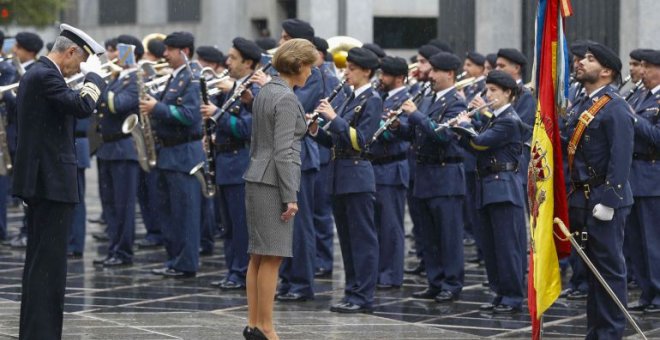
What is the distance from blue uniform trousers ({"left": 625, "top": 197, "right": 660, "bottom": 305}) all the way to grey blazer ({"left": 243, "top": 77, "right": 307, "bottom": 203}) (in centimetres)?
382

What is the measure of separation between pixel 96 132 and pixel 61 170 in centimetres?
653

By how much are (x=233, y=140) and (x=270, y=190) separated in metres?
3.64

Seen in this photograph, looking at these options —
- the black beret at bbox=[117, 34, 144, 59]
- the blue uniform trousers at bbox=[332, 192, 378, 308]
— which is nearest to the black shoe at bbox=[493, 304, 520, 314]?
the blue uniform trousers at bbox=[332, 192, 378, 308]

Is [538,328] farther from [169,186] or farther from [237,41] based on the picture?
[169,186]

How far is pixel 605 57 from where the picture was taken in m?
9.41

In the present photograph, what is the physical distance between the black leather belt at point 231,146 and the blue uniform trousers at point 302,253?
0.80m

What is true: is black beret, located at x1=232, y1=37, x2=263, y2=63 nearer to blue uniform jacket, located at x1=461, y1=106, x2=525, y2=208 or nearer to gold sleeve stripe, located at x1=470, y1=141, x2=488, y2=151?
blue uniform jacket, located at x1=461, y1=106, x2=525, y2=208

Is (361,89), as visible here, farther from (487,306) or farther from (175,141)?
(175,141)

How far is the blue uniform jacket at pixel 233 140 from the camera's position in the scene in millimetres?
12359

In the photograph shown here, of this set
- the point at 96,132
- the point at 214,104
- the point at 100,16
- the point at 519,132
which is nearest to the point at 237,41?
the point at 214,104

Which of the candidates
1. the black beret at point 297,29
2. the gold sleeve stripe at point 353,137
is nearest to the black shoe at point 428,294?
the gold sleeve stripe at point 353,137

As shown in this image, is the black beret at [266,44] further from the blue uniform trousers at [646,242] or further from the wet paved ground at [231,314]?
the blue uniform trousers at [646,242]

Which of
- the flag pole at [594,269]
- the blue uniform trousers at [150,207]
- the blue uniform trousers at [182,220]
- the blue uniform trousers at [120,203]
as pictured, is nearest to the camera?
the flag pole at [594,269]

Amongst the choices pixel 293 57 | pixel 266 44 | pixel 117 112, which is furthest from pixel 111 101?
pixel 293 57
